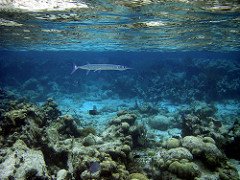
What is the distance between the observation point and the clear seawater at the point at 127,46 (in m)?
9.52

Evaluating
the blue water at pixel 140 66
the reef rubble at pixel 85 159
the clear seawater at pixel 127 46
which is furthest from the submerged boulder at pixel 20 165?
the clear seawater at pixel 127 46

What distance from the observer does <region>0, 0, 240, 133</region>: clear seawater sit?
9.52 meters

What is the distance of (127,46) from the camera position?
1040 inches

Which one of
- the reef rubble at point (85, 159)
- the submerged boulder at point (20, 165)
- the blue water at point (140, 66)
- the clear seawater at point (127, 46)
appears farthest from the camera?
the clear seawater at point (127, 46)

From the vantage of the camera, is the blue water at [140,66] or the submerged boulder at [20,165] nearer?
the submerged boulder at [20,165]

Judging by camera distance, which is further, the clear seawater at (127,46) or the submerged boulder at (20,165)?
the clear seawater at (127,46)

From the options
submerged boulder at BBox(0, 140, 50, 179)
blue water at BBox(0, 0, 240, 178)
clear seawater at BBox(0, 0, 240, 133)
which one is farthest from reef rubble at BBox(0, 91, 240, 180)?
clear seawater at BBox(0, 0, 240, 133)

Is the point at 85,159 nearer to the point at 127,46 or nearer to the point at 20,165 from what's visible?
the point at 20,165

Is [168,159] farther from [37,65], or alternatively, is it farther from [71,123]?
[37,65]

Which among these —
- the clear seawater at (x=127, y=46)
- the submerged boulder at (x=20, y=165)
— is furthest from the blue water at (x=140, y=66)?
the submerged boulder at (x=20, y=165)

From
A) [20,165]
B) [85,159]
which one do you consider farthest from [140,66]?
[20,165]

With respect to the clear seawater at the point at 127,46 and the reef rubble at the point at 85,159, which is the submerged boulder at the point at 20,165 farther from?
the clear seawater at the point at 127,46

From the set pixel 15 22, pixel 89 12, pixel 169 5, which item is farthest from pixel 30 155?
pixel 15 22

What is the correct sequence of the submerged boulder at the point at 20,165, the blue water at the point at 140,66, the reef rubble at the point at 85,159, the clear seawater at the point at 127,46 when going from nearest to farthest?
the submerged boulder at the point at 20,165, the reef rubble at the point at 85,159, the blue water at the point at 140,66, the clear seawater at the point at 127,46
